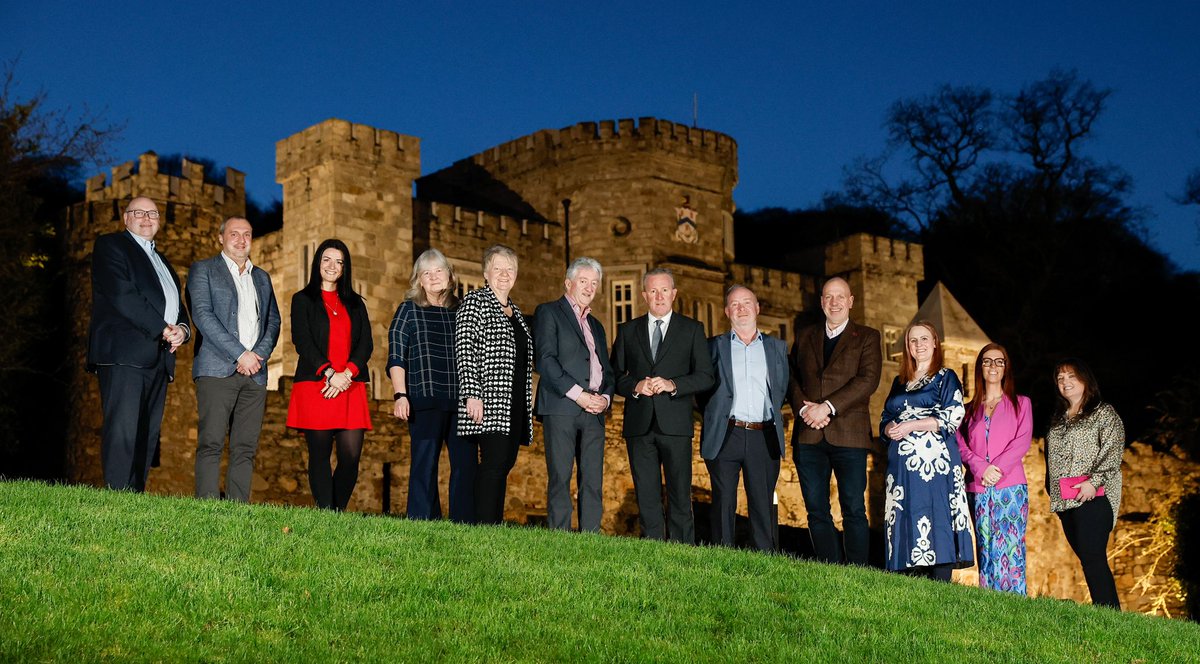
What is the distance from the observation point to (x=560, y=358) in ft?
32.0

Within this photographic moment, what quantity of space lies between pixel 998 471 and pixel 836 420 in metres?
1.35

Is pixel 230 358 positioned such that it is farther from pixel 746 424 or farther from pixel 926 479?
pixel 926 479

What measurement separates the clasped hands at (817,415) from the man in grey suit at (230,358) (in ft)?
12.8

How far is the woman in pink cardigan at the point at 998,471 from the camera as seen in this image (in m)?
10.1

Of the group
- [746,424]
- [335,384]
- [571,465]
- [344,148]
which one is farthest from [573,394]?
[344,148]

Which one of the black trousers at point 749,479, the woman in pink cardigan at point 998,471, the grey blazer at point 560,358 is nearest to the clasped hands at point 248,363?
the grey blazer at point 560,358

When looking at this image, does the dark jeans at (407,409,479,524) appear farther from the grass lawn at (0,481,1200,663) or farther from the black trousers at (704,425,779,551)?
the black trousers at (704,425,779,551)

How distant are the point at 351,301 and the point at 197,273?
1.10m

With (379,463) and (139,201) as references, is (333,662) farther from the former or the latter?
(379,463)

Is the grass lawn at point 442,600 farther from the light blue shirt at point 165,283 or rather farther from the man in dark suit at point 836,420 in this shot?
the light blue shirt at point 165,283

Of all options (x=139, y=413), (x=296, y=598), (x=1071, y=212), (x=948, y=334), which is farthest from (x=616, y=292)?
(x=296, y=598)

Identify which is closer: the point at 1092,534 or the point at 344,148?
the point at 1092,534

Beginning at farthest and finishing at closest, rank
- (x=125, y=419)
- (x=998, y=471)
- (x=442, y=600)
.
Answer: (x=998, y=471)
(x=125, y=419)
(x=442, y=600)

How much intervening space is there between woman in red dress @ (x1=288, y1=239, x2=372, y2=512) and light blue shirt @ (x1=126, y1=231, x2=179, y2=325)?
83 cm
